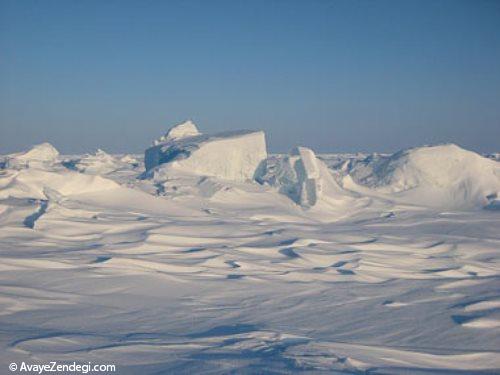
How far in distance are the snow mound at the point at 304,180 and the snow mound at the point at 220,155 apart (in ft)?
3.77

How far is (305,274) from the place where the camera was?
11.2m

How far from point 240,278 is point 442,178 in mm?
18009

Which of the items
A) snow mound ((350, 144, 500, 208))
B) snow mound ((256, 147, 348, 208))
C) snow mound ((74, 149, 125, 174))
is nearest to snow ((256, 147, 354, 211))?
snow mound ((256, 147, 348, 208))

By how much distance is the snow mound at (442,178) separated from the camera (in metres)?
25.0

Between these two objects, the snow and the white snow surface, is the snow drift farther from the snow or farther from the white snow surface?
the snow

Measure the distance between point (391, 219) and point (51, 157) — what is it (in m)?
29.3

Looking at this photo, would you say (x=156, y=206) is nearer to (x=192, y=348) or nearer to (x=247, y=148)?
(x=247, y=148)

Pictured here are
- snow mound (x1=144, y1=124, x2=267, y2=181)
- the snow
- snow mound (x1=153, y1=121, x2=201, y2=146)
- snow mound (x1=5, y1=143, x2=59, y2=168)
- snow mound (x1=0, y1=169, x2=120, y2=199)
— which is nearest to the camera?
snow mound (x1=0, y1=169, x2=120, y2=199)

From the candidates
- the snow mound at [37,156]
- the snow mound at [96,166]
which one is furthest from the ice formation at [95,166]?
the snow mound at [37,156]

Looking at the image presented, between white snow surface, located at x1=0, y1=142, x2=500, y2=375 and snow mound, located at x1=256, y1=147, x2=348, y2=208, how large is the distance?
0.30 feet

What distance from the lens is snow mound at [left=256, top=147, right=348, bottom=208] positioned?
2198cm

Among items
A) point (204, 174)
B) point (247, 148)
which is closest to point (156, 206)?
point (204, 174)

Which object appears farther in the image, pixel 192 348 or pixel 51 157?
pixel 51 157

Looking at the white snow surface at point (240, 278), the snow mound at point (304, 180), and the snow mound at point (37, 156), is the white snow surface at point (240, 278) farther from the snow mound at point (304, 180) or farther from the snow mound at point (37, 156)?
the snow mound at point (37, 156)
